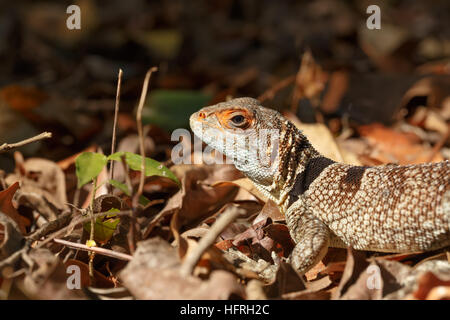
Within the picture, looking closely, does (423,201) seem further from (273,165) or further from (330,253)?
(273,165)

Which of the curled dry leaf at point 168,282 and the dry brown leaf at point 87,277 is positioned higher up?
the curled dry leaf at point 168,282

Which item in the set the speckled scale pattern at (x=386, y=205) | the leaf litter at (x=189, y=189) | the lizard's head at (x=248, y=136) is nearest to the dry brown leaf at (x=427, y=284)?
the leaf litter at (x=189, y=189)

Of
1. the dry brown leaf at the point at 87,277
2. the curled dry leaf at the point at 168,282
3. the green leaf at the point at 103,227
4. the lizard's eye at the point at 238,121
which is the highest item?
the lizard's eye at the point at 238,121

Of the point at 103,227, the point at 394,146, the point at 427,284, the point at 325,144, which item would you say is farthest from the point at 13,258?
the point at 394,146

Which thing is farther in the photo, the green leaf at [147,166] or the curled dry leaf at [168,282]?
the green leaf at [147,166]

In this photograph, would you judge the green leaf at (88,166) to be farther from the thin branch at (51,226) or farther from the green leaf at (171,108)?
the green leaf at (171,108)

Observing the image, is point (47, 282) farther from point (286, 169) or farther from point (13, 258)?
point (286, 169)
